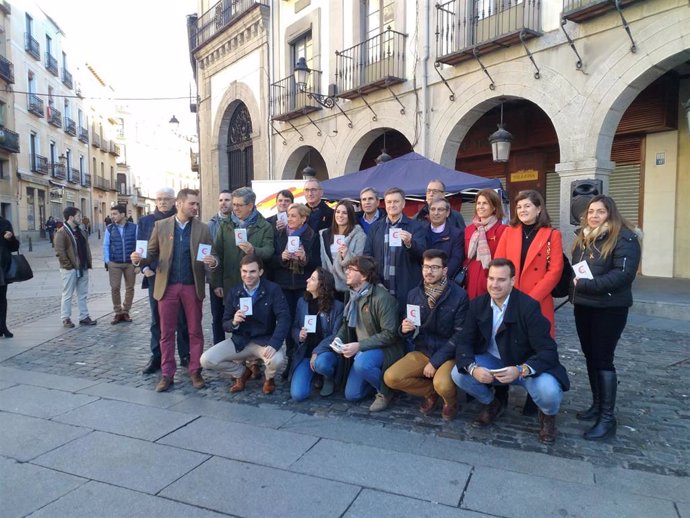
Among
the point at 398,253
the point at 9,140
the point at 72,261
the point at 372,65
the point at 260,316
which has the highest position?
the point at 9,140

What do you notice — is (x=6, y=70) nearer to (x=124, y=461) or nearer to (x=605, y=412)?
(x=124, y=461)

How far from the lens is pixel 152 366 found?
5480 mm

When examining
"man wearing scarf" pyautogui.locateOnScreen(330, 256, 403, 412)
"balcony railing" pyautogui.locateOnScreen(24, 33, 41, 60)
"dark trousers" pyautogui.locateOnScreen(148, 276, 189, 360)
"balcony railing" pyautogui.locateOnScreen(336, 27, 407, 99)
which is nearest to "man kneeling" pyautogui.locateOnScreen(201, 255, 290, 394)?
"man wearing scarf" pyautogui.locateOnScreen(330, 256, 403, 412)

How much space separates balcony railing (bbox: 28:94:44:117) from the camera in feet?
106

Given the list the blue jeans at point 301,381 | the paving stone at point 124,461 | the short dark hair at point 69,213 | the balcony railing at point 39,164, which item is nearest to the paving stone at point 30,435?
the paving stone at point 124,461

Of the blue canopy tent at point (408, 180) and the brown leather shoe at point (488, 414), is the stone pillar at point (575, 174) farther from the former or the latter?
the brown leather shoe at point (488, 414)

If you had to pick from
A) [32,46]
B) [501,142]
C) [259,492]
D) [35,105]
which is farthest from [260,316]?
[32,46]

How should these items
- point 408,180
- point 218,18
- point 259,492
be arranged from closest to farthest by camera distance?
1. point 259,492
2. point 408,180
3. point 218,18

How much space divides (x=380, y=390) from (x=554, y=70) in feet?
22.9

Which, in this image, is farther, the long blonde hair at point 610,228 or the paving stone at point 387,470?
the long blonde hair at point 610,228

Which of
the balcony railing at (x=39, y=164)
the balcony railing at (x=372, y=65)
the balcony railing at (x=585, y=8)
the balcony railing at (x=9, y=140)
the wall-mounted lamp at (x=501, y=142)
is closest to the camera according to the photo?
the balcony railing at (x=585, y=8)

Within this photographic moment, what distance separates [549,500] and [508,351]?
3.62 ft

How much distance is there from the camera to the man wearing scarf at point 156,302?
5.48 meters

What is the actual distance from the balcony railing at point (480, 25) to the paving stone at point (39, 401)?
8.48 metres
